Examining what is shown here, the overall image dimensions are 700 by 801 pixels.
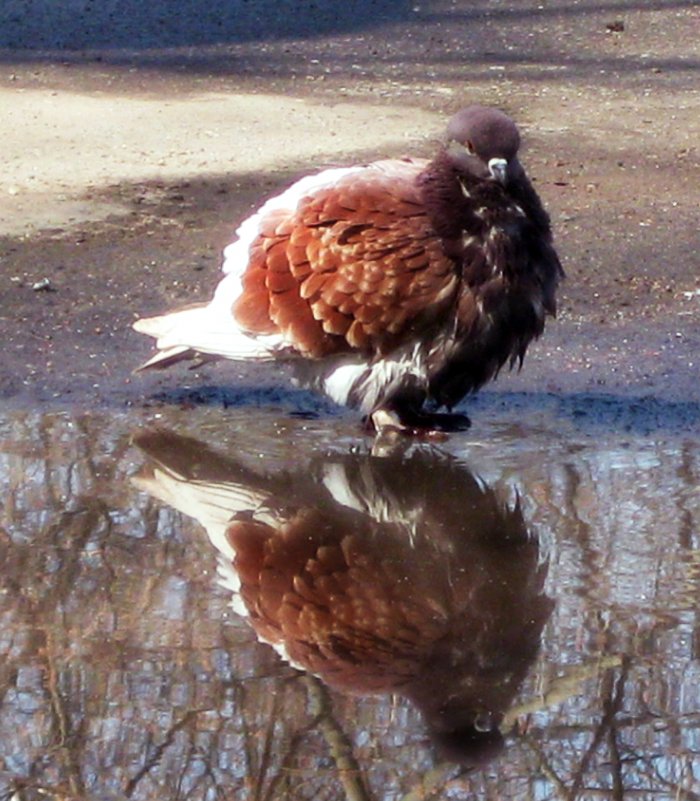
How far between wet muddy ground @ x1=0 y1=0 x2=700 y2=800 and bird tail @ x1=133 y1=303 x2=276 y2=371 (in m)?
0.21

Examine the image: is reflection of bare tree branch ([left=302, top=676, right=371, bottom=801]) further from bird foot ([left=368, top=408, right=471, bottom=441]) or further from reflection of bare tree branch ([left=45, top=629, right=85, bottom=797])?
A: bird foot ([left=368, top=408, right=471, bottom=441])

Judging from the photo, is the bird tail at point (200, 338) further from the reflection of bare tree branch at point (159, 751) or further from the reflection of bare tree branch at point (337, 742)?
the reflection of bare tree branch at point (159, 751)

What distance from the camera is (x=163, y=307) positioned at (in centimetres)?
Result: 662

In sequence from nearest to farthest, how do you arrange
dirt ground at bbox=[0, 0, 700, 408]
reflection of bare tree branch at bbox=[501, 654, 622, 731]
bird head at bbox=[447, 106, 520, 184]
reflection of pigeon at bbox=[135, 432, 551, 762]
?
1. reflection of bare tree branch at bbox=[501, 654, 622, 731]
2. reflection of pigeon at bbox=[135, 432, 551, 762]
3. bird head at bbox=[447, 106, 520, 184]
4. dirt ground at bbox=[0, 0, 700, 408]

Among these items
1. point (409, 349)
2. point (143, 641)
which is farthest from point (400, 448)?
point (143, 641)

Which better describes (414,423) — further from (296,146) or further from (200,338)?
Answer: (296,146)

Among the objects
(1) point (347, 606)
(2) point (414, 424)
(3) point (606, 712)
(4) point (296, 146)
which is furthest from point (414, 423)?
(4) point (296, 146)

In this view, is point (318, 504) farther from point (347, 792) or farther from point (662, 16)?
point (662, 16)

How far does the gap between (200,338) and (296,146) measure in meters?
3.69

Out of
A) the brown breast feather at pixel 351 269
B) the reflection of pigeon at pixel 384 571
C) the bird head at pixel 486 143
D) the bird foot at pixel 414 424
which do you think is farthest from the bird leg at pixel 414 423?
the bird head at pixel 486 143

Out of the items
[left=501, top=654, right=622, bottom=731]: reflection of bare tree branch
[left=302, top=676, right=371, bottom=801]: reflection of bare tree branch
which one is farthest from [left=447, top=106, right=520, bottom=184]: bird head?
[left=302, top=676, right=371, bottom=801]: reflection of bare tree branch

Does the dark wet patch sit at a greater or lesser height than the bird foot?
lesser

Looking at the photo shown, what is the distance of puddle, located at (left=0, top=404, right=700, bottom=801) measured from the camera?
3.48m

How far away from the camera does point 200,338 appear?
5512 millimetres
